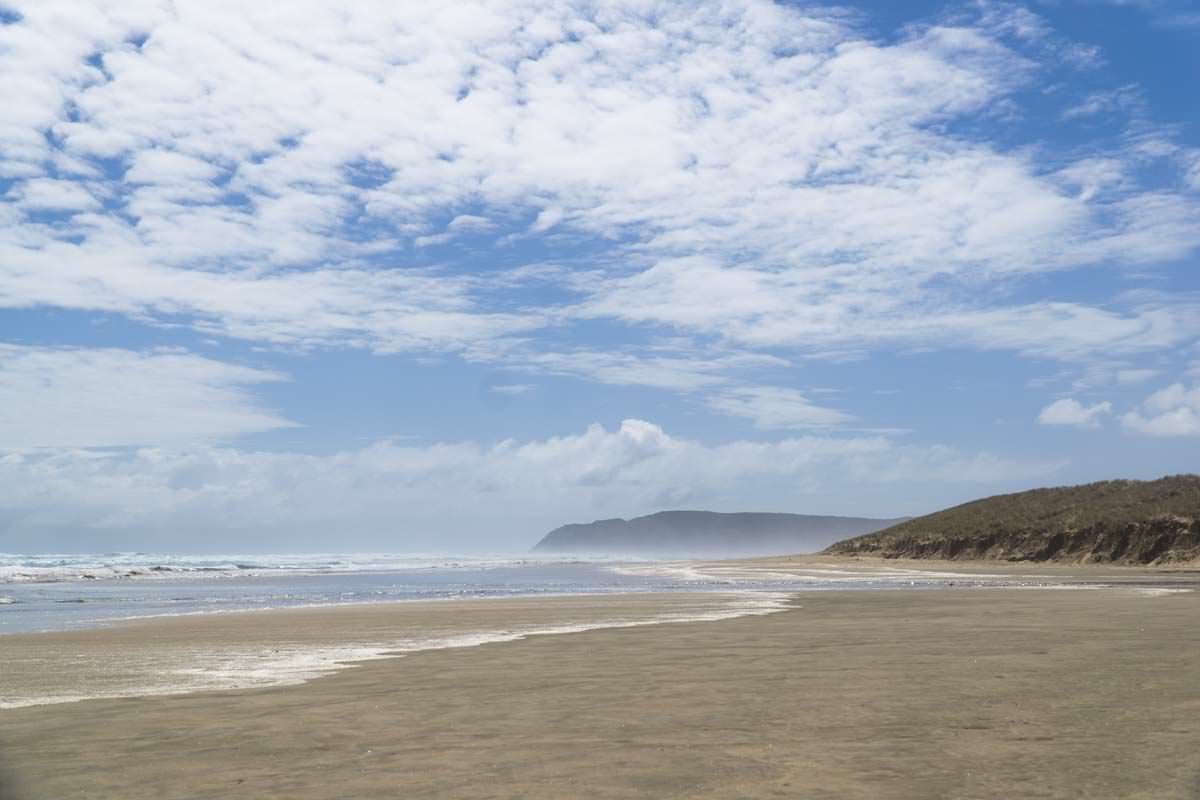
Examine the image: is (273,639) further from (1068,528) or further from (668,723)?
(1068,528)

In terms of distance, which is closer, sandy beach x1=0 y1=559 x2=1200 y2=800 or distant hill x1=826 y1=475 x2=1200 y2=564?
sandy beach x1=0 y1=559 x2=1200 y2=800

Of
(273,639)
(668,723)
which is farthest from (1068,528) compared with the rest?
(668,723)

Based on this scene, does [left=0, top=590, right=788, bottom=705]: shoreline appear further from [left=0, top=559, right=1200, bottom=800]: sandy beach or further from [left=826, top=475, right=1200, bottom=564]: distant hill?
[left=826, top=475, right=1200, bottom=564]: distant hill

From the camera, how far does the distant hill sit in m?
68.1

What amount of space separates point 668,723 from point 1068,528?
7500 centimetres

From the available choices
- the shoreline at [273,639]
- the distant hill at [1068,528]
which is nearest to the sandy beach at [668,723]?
the shoreline at [273,639]

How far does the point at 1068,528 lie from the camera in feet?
250

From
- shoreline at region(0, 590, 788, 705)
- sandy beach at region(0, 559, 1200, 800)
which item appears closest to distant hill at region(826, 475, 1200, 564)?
shoreline at region(0, 590, 788, 705)

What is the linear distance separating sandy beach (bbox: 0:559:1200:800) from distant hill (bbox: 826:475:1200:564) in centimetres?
5461

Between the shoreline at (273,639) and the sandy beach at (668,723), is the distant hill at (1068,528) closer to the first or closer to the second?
the shoreline at (273,639)

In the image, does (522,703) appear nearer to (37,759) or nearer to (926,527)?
(37,759)

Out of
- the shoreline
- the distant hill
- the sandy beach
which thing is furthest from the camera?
the distant hill

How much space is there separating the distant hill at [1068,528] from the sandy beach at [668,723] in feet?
179

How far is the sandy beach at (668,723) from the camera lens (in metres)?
7.98
